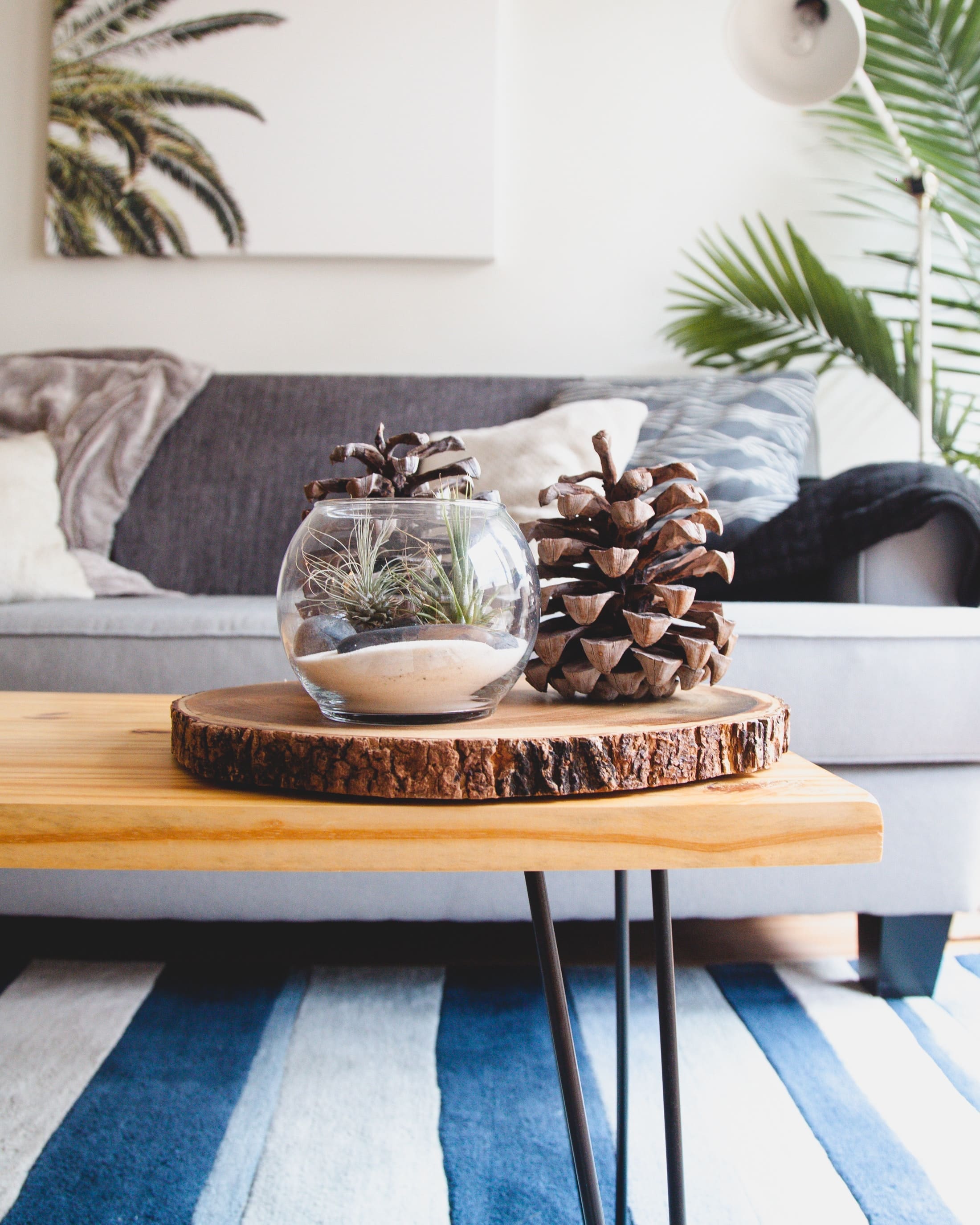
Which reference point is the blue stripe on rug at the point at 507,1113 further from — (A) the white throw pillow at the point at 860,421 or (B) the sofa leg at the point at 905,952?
(A) the white throw pillow at the point at 860,421

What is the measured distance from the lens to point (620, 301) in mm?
2211

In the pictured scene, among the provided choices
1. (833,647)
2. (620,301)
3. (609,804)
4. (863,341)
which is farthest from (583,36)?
(609,804)

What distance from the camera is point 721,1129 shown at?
822mm

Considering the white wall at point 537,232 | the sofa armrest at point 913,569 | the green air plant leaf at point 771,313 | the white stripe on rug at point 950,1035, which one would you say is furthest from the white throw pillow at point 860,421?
the white stripe on rug at point 950,1035

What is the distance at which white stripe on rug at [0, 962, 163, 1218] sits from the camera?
793mm

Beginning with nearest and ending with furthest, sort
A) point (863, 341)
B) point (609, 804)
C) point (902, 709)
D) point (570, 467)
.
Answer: point (609, 804), point (902, 709), point (570, 467), point (863, 341)

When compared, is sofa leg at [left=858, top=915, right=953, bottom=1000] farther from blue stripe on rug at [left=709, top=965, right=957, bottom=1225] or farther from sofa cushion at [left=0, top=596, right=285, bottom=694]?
sofa cushion at [left=0, top=596, right=285, bottom=694]

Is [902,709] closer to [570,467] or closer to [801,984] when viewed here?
[801,984]

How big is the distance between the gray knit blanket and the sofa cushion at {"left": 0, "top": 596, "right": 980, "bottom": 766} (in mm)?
572

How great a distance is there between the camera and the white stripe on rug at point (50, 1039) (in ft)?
2.60

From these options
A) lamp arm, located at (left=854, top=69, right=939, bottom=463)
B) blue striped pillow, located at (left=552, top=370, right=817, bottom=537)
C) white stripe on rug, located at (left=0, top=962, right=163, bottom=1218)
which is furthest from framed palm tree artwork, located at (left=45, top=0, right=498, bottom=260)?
white stripe on rug, located at (left=0, top=962, right=163, bottom=1218)

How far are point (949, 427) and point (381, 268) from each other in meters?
1.37

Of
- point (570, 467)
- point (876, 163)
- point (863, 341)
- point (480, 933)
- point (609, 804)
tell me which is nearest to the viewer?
point (609, 804)

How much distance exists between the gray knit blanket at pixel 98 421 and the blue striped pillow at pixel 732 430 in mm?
752
